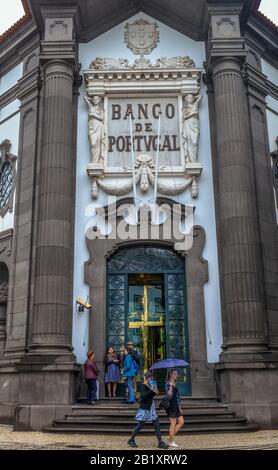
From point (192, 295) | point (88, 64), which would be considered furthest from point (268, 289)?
point (88, 64)

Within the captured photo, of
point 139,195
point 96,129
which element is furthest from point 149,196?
point 96,129

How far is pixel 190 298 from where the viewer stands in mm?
17422

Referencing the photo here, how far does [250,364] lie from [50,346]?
572 cm

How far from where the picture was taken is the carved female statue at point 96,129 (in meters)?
18.8

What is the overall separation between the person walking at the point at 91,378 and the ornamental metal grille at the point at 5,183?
7.80 metres

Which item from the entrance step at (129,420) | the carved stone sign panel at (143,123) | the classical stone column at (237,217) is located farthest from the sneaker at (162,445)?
the carved stone sign panel at (143,123)

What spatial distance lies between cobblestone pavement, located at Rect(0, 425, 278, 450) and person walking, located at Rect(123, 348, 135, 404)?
2.80 metres

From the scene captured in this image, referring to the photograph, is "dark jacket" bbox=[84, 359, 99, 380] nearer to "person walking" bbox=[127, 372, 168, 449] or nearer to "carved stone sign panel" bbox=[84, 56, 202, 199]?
"person walking" bbox=[127, 372, 168, 449]

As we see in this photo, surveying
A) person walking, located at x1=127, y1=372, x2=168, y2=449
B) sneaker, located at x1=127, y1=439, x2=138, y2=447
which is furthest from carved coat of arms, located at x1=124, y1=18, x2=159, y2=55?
sneaker, located at x1=127, y1=439, x2=138, y2=447

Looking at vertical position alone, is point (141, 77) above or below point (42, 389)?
above

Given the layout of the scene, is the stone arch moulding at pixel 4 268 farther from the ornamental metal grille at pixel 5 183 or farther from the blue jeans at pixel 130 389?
the blue jeans at pixel 130 389

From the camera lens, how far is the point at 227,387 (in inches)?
598

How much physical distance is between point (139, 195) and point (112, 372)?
6.05 metres

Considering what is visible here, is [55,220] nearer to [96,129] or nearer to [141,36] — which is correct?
[96,129]
